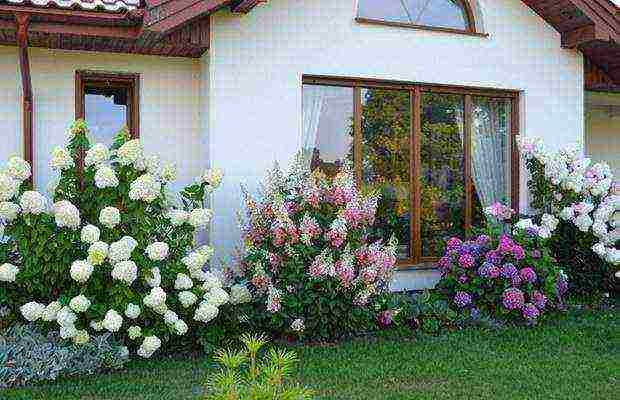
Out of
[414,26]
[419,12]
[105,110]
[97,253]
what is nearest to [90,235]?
[97,253]

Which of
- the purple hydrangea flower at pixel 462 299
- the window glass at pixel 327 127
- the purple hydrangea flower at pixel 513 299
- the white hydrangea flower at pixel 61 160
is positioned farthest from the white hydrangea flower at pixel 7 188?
the purple hydrangea flower at pixel 513 299

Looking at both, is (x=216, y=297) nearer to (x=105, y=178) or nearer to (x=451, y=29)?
(x=105, y=178)

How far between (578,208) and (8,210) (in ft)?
21.7

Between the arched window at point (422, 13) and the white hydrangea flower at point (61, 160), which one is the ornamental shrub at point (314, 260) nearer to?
the white hydrangea flower at point (61, 160)

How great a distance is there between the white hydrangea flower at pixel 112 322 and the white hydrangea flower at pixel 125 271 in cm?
30

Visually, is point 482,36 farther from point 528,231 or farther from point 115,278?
point 115,278

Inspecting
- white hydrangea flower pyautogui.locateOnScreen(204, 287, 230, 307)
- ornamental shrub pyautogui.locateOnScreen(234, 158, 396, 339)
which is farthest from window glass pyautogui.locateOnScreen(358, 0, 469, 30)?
white hydrangea flower pyautogui.locateOnScreen(204, 287, 230, 307)

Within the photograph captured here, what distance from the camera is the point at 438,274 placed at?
898 centimetres

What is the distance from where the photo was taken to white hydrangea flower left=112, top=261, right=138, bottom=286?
5910 millimetres

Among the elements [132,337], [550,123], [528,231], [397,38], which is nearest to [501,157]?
[550,123]

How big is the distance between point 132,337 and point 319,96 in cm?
372

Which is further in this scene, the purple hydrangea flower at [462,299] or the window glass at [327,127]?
the window glass at [327,127]

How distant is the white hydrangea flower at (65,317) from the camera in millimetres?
5902

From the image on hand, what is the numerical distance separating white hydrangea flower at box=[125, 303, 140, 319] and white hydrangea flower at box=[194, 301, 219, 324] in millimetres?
570
